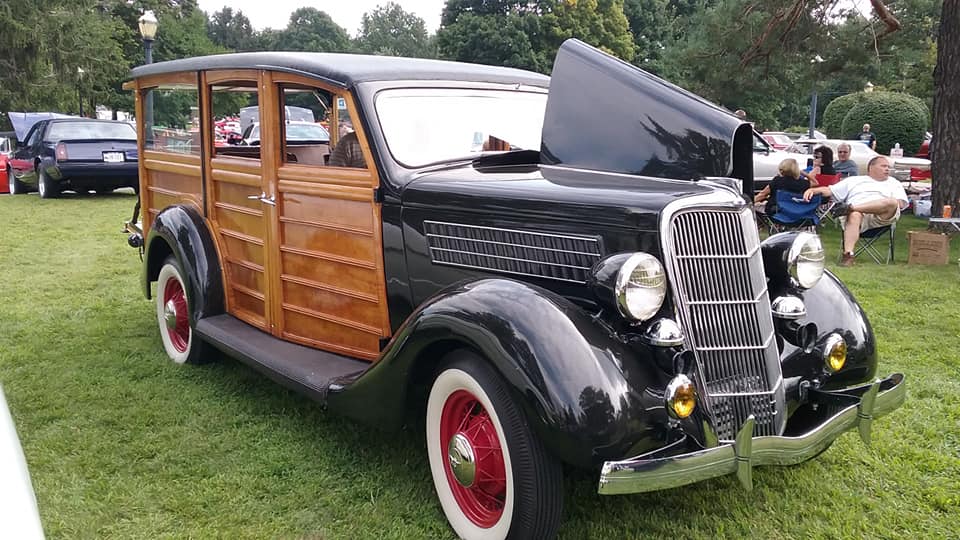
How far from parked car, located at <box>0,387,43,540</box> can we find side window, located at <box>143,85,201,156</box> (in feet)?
10.1

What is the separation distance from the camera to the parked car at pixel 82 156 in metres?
12.7

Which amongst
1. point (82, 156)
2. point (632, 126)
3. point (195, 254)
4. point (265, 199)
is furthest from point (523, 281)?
point (82, 156)

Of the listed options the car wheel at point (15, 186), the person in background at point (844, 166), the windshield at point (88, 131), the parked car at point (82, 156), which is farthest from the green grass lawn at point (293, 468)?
the car wheel at point (15, 186)

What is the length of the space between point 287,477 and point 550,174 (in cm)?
178

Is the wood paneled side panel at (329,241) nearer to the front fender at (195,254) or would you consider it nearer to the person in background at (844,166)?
the front fender at (195,254)

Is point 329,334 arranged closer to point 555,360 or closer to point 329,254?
point 329,254

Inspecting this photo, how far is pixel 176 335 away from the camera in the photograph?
4820 mm

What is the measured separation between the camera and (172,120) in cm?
503

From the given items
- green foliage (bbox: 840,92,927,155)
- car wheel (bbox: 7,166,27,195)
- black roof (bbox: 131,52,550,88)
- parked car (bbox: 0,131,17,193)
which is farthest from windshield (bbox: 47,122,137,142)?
green foliage (bbox: 840,92,927,155)

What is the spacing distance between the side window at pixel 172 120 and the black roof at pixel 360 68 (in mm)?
322

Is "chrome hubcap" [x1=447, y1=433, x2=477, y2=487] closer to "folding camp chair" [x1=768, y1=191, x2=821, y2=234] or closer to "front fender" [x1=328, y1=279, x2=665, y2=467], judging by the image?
"front fender" [x1=328, y1=279, x2=665, y2=467]

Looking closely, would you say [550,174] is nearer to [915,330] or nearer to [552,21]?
[915,330]

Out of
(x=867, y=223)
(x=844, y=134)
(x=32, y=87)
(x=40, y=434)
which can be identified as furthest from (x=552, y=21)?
(x=40, y=434)

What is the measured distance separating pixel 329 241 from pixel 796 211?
6.57 meters
